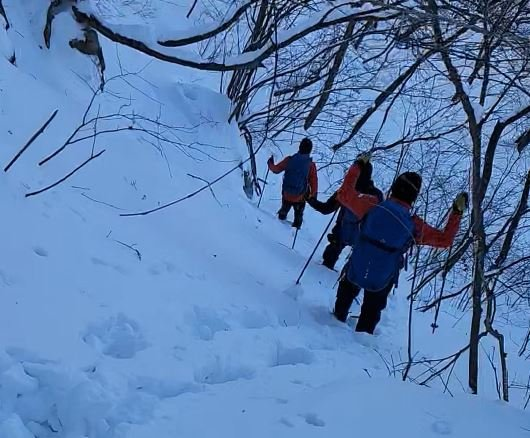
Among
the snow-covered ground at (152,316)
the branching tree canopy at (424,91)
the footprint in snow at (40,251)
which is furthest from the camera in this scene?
the branching tree canopy at (424,91)

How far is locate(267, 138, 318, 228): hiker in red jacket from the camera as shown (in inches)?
342

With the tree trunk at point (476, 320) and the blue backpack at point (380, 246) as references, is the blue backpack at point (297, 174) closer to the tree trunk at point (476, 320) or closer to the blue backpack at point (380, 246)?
the blue backpack at point (380, 246)

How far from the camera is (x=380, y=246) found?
5008mm

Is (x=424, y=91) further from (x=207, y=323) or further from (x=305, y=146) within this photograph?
(x=207, y=323)

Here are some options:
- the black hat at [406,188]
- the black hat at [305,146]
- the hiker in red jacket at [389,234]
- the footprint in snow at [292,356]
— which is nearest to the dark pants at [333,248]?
the black hat at [305,146]

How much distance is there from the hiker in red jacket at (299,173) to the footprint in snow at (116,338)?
201 inches

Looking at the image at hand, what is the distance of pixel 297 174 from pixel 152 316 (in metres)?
5.31

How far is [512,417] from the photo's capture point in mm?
3133

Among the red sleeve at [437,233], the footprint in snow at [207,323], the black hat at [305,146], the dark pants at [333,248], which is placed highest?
the black hat at [305,146]

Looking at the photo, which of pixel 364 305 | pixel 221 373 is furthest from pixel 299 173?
pixel 221 373

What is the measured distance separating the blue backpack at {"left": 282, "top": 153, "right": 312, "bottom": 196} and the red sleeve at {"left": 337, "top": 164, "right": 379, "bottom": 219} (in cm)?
318

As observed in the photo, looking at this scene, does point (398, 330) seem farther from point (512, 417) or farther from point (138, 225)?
point (512, 417)

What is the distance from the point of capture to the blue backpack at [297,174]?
870 centimetres

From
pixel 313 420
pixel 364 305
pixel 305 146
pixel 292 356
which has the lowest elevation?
pixel 313 420
